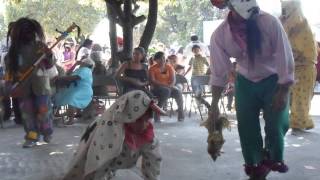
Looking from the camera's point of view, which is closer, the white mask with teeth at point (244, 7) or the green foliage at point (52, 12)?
the white mask with teeth at point (244, 7)

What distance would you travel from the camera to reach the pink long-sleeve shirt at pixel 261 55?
4633 millimetres

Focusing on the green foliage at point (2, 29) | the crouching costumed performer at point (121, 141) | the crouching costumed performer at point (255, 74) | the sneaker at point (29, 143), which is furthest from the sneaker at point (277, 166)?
the green foliage at point (2, 29)

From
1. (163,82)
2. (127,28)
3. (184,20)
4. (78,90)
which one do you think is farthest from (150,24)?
(184,20)

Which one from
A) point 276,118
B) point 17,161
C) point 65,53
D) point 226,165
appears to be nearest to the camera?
point 276,118

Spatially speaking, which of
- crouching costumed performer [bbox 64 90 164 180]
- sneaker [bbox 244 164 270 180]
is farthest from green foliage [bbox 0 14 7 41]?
sneaker [bbox 244 164 270 180]

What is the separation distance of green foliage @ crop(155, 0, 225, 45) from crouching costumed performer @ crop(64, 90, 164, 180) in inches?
1650

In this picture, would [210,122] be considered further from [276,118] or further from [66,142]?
[66,142]

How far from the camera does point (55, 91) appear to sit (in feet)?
34.2

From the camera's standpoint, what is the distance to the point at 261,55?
15.6ft

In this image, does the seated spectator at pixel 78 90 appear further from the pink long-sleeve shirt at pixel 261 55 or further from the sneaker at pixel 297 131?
the pink long-sleeve shirt at pixel 261 55

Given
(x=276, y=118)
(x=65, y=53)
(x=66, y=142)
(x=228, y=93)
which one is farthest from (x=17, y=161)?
(x=65, y=53)

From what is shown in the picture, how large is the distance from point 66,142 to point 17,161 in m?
1.60

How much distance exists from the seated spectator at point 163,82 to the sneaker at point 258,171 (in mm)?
6025

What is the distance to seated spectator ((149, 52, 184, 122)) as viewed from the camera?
36.3 feet
